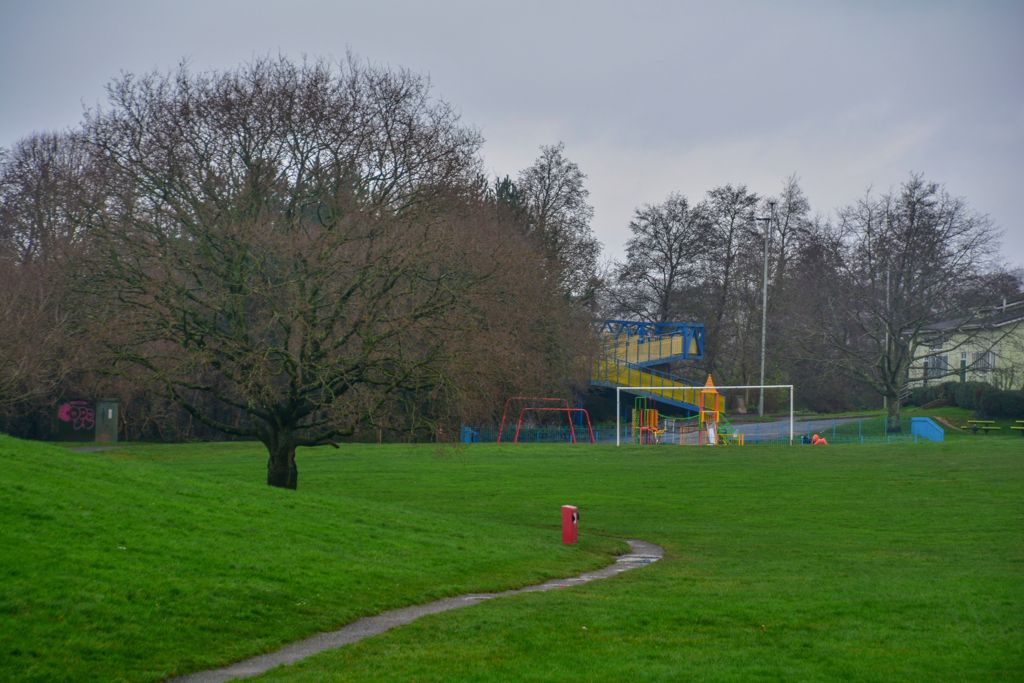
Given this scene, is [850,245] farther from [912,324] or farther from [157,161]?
[157,161]

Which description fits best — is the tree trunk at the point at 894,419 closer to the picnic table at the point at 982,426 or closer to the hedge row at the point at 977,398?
the picnic table at the point at 982,426

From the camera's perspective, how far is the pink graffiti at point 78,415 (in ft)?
186

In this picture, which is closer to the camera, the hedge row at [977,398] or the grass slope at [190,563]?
the grass slope at [190,563]

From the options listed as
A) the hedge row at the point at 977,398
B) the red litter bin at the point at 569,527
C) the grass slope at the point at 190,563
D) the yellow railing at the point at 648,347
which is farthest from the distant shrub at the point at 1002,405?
the red litter bin at the point at 569,527

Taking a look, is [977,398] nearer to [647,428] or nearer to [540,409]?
[647,428]

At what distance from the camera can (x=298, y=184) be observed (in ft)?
129

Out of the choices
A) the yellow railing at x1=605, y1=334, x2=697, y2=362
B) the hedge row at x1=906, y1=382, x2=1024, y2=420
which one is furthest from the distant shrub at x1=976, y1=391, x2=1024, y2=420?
the yellow railing at x1=605, y1=334, x2=697, y2=362

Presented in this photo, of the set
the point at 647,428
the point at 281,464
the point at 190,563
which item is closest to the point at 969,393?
the point at 647,428

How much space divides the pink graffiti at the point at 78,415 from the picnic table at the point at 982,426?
44.6 meters

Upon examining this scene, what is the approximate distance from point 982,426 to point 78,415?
4599 cm

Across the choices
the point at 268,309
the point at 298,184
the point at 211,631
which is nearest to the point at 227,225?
the point at 268,309

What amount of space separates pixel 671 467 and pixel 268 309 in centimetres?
2020

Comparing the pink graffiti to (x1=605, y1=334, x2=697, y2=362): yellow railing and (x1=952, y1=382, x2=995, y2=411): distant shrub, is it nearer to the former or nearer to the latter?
(x1=605, y1=334, x2=697, y2=362): yellow railing

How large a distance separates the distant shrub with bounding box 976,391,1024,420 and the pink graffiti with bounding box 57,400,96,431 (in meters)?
46.9
